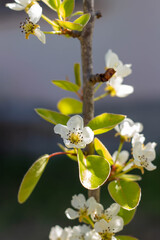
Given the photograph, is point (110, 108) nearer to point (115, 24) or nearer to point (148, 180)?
point (115, 24)

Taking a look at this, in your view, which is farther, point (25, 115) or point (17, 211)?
point (25, 115)

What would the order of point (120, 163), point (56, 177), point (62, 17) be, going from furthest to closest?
1. point (56, 177)
2. point (120, 163)
3. point (62, 17)

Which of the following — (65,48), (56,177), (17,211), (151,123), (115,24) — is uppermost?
(115,24)

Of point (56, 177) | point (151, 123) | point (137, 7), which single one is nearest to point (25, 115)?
point (56, 177)

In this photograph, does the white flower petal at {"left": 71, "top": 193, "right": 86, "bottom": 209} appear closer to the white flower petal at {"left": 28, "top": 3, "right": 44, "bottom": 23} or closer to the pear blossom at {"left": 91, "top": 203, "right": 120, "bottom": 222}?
the pear blossom at {"left": 91, "top": 203, "right": 120, "bottom": 222}

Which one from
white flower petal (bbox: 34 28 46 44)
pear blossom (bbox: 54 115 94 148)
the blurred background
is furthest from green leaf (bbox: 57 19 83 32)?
the blurred background

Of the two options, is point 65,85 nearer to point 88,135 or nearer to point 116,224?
point 88,135

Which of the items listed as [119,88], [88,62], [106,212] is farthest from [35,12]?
[106,212]
